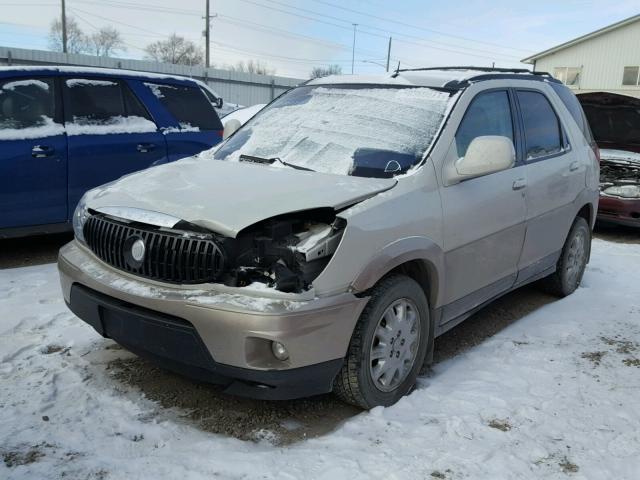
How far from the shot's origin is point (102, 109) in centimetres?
568

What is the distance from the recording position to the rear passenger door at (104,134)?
5418 millimetres

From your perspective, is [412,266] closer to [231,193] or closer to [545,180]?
[231,193]

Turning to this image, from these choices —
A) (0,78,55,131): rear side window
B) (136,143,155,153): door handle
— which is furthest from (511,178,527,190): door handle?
(0,78,55,131): rear side window

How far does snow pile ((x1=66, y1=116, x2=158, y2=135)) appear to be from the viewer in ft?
17.8

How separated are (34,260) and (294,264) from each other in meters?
3.75

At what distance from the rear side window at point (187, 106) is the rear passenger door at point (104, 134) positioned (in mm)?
311

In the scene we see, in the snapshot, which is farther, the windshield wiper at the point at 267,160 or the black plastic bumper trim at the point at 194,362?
the windshield wiper at the point at 267,160

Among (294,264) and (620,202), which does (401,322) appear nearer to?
(294,264)

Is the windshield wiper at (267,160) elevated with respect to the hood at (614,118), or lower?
lower

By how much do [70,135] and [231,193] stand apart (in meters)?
3.07

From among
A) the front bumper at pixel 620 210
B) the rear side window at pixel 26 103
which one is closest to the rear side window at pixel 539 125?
the front bumper at pixel 620 210

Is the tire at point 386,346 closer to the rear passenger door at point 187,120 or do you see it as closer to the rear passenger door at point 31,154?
the rear passenger door at point 31,154

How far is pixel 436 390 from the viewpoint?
334cm

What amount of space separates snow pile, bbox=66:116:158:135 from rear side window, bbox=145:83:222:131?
0.36 m
